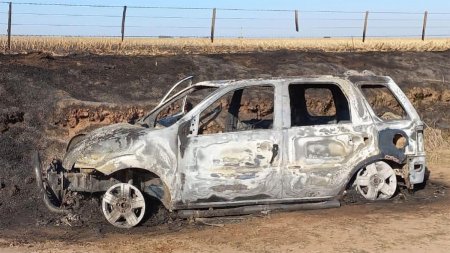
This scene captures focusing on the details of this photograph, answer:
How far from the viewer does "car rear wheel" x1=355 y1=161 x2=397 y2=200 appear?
25.0 feet

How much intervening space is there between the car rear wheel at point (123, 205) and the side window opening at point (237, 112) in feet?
3.43

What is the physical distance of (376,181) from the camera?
7664 millimetres

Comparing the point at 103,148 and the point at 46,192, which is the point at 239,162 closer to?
the point at 103,148

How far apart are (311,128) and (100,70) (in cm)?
804

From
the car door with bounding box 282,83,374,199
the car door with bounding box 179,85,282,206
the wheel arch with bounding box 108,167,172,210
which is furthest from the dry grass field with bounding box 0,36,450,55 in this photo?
the car door with bounding box 282,83,374,199

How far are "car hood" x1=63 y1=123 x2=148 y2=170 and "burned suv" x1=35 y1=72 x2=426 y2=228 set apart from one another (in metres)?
0.01

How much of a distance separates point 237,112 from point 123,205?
2233mm

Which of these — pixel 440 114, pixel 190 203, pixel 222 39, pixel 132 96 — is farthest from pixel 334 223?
pixel 222 39

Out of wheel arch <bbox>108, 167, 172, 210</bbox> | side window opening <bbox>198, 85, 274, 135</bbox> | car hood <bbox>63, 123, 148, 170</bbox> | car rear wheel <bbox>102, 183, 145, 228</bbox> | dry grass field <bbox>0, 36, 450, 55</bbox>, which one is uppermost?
dry grass field <bbox>0, 36, 450, 55</bbox>

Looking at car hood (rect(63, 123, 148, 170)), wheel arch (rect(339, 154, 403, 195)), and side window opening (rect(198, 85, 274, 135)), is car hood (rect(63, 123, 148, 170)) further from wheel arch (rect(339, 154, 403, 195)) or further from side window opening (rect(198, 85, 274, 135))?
wheel arch (rect(339, 154, 403, 195))

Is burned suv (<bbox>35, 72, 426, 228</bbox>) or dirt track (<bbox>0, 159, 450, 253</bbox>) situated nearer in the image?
dirt track (<bbox>0, 159, 450, 253</bbox>)

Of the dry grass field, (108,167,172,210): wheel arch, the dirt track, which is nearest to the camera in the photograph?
the dirt track

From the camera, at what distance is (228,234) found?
664 centimetres

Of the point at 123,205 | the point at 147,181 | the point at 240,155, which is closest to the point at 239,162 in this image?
the point at 240,155
